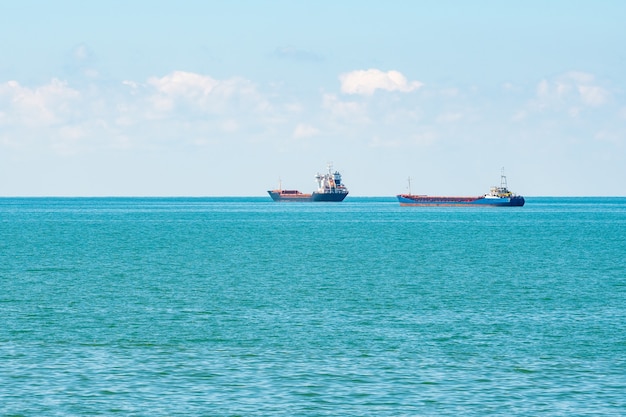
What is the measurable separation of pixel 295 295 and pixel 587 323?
64.7ft

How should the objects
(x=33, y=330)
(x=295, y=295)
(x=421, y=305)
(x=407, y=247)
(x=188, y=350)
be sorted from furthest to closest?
1. (x=407, y=247)
2. (x=295, y=295)
3. (x=421, y=305)
4. (x=33, y=330)
5. (x=188, y=350)

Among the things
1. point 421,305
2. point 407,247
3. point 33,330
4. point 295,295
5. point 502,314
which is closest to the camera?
point 33,330

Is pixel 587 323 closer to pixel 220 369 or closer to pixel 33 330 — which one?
pixel 220 369

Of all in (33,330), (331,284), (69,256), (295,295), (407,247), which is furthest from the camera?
(407,247)

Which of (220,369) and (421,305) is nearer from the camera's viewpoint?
(220,369)

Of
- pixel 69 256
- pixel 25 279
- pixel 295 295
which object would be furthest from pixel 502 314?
pixel 69 256

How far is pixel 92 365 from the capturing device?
37438 millimetres

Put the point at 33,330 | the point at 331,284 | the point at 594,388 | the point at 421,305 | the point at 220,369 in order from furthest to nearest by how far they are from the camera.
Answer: the point at 331,284 → the point at 421,305 → the point at 33,330 → the point at 220,369 → the point at 594,388

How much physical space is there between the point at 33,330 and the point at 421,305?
73.1 feet

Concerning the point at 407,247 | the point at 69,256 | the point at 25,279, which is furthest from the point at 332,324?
the point at 407,247

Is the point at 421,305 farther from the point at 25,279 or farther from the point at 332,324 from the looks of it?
the point at 25,279

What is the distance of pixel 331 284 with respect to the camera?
7075 centimetres

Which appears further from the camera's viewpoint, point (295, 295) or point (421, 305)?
point (295, 295)

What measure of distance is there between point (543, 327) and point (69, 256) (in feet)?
212
